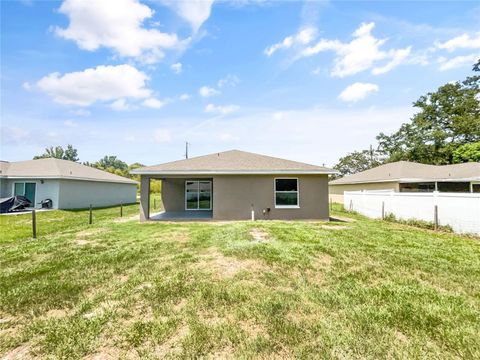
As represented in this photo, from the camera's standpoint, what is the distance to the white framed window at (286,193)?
1325 centimetres

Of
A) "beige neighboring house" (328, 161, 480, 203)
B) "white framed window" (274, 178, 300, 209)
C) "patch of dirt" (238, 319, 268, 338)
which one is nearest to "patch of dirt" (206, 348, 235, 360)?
"patch of dirt" (238, 319, 268, 338)

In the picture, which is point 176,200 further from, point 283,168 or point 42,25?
point 42,25

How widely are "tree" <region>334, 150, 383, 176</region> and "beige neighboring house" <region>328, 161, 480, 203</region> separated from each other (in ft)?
80.3

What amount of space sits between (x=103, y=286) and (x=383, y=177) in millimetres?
23437

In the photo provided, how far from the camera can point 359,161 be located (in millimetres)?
51594

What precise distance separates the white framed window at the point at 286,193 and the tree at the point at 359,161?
3820 centimetres

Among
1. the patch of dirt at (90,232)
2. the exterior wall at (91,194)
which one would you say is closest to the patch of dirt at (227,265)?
the patch of dirt at (90,232)

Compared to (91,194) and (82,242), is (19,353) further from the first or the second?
(91,194)

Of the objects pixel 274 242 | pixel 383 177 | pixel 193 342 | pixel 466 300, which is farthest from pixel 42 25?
pixel 383 177

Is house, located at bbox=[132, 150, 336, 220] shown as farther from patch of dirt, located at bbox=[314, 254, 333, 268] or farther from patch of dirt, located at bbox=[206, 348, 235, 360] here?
patch of dirt, located at bbox=[206, 348, 235, 360]

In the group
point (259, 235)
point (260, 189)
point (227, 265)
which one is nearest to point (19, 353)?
point (227, 265)

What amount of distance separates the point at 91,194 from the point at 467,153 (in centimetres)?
3815

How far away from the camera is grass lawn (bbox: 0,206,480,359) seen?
2.92 meters

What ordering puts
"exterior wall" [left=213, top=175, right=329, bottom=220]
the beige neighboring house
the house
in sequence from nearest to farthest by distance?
1. the house
2. "exterior wall" [left=213, top=175, right=329, bottom=220]
3. the beige neighboring house
